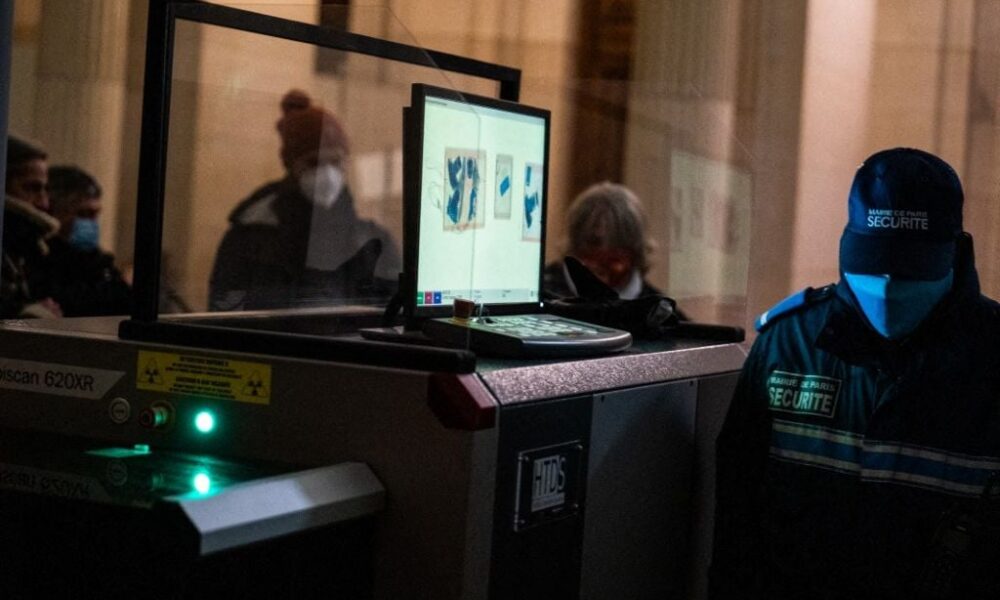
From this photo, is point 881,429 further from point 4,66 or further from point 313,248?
point 4,66

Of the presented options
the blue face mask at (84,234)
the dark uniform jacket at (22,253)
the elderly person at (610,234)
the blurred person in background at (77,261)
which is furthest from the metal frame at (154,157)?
the blue face mask at (84,234)

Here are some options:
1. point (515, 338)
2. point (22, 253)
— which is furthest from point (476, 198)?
point (22, 253)

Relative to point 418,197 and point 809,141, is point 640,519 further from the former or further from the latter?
point 809,141

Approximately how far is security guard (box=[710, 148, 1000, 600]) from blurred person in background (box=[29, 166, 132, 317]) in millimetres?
2476

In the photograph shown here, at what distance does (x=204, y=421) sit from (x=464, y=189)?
0.53 m

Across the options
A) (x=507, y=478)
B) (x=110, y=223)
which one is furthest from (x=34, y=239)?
(x=507, y=478)

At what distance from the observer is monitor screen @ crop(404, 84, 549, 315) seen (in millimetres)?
2074

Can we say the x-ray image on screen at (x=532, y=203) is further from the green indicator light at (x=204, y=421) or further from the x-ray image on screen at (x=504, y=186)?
the green indicator light at (x=204, y=421)

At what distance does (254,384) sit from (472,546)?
0.38 m

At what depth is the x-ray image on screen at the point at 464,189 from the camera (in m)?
2.12

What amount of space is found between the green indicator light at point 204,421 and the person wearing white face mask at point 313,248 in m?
0.48

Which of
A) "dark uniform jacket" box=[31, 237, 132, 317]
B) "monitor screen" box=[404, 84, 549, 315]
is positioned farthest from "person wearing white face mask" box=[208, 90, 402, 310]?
"dark uniform jacket" box=[31, 237, 132, 317]

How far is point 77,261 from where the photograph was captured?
4.87 meters

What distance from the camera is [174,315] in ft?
7.39
